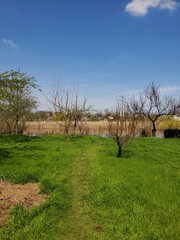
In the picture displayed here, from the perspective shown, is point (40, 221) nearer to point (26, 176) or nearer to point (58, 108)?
point (26, 176)

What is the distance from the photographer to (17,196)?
4781mm

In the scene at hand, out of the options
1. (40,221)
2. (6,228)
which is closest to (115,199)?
(40,221)

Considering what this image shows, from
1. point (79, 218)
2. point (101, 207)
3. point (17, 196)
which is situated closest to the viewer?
point (79, 218)

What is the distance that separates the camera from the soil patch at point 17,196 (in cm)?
421

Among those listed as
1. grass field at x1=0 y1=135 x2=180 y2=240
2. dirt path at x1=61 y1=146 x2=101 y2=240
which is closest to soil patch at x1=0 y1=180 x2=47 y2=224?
grass field at x1=0 y1=135 x2=180 y2=240

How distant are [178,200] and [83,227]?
2826 mm

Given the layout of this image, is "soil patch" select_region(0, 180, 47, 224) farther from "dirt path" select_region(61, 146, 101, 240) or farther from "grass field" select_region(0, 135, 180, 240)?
"dirt path" select_region(61, 146, 101, 240)

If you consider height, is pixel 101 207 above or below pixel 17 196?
below

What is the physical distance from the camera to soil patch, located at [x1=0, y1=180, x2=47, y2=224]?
13.8 feet

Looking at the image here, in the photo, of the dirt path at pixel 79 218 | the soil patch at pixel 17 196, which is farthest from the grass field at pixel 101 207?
the soil patch at pixel 17 196

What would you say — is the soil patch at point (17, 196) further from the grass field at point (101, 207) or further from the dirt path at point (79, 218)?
the dirt path at point (79, 218)

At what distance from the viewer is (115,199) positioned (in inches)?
185

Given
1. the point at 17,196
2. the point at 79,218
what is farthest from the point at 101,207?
the point at 17,196

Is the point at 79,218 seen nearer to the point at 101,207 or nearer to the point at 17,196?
the point at 101,207
